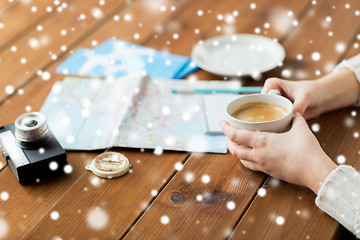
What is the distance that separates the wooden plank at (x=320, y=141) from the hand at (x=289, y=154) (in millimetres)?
32

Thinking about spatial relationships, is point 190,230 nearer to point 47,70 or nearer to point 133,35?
point 47,70

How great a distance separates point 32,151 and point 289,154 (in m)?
0.51

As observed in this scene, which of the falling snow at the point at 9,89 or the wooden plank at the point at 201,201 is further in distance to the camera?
the falling snow at the point at 9,89

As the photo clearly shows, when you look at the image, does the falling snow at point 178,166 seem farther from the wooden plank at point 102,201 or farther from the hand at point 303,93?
the hand at point 303,93

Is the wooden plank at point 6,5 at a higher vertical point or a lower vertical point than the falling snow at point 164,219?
higher

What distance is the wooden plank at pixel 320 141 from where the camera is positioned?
2.79 ft

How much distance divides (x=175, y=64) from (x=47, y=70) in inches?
14.2

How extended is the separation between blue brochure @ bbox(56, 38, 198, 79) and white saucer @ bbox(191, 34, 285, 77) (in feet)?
0.19

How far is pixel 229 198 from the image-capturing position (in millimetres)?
926

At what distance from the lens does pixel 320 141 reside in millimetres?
1065

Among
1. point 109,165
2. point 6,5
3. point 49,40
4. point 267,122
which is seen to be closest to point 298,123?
point 267,122

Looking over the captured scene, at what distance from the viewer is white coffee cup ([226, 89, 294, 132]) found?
3.13 feet

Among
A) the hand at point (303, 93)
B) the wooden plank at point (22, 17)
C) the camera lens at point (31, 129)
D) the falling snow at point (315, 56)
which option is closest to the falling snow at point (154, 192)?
the camera lens at point (31, 129)

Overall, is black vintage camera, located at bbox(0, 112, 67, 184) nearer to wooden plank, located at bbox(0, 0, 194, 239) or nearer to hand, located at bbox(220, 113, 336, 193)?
wooden plank, located at bbox(0, 0, 194, 239)
